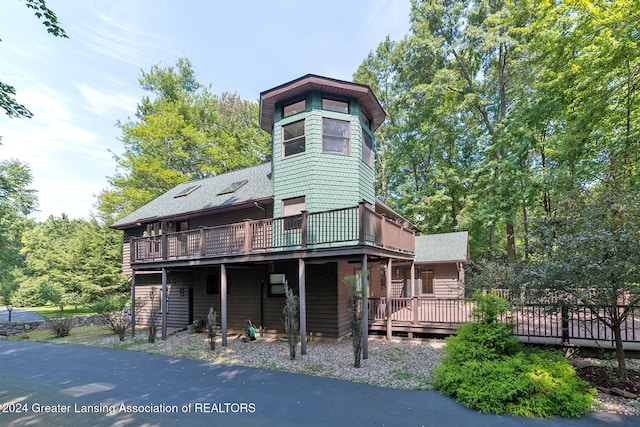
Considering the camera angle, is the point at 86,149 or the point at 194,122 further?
the point at 194,122

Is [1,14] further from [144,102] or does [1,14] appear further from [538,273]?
[144,102]

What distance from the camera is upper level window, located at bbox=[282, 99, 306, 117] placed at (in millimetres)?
10914

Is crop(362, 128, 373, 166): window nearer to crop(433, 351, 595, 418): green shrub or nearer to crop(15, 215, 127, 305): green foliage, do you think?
crop(433, 351, 595, 418): green shrub

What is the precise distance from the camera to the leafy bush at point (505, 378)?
185 inches

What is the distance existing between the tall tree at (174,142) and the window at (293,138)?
49.7ft

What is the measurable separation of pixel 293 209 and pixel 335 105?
406cm

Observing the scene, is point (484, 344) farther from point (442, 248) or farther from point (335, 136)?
point (442, 248)

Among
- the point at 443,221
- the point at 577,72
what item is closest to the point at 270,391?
the point at 577,72

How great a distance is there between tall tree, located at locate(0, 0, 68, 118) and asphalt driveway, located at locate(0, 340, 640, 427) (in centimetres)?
687

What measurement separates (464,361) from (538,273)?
2242mm

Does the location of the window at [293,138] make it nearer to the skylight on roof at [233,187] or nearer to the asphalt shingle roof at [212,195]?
the asphalt shingle roof at [212,195]

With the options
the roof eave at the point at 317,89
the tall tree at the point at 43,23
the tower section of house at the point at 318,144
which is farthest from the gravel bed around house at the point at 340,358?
the roof eave at the point at 317,89

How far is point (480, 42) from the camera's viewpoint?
63.2ft

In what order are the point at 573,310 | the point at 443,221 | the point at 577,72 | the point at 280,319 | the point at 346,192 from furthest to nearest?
1. the point at 443,221
2. the point at 577,72
3. the point at 280,319
4. the point at 346,192
5. the point at 573,310
